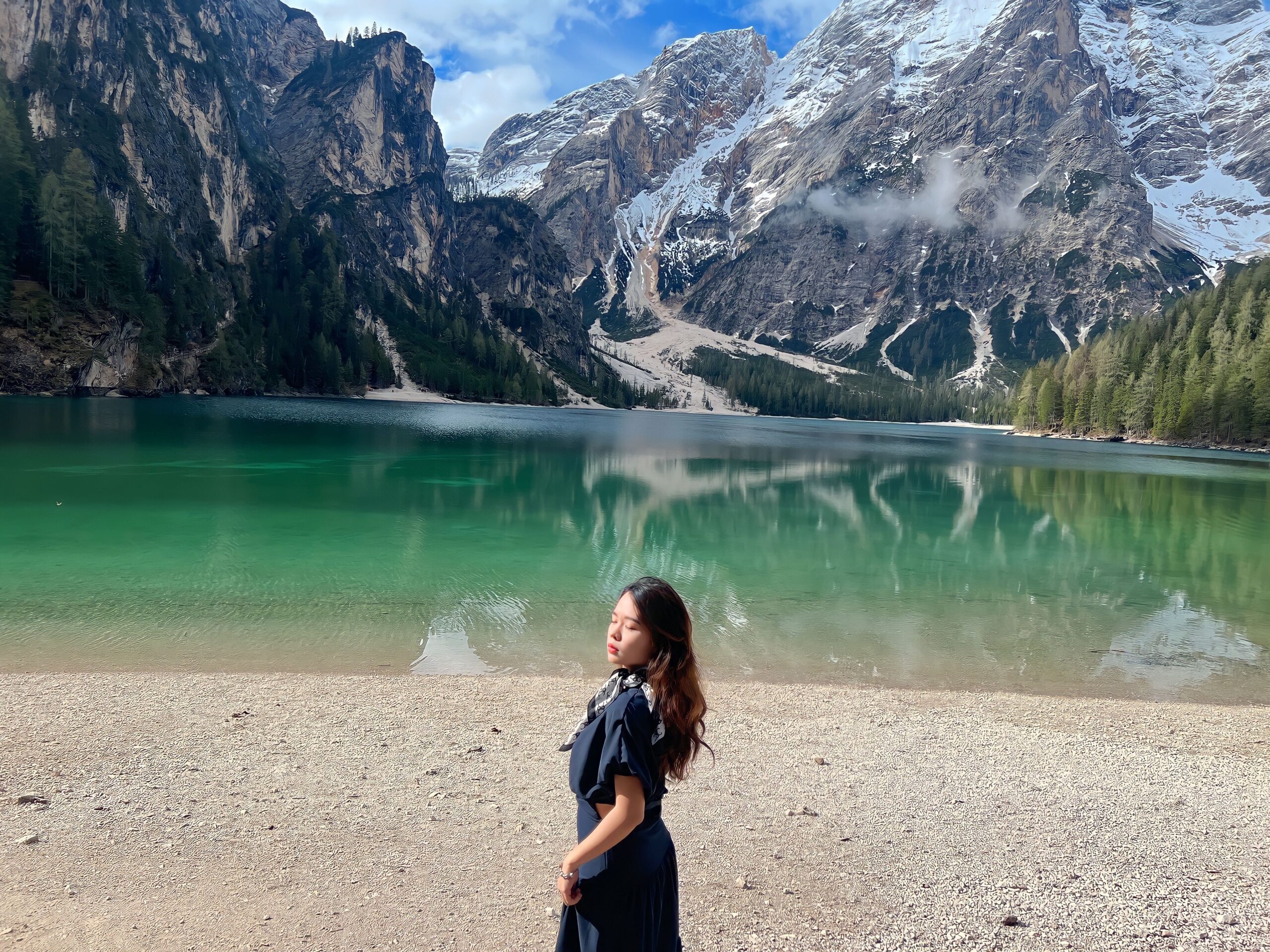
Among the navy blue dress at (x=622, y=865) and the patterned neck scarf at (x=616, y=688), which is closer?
the navy blue dress at (x=622, y=865)

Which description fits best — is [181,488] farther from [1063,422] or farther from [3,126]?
[1063,422]

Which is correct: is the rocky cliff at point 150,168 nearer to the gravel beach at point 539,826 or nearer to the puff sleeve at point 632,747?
the gravel beach at point 539,826

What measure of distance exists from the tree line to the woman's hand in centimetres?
11256

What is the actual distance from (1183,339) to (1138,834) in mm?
130554

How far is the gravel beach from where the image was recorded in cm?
550

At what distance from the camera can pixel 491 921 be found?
5.43 meters

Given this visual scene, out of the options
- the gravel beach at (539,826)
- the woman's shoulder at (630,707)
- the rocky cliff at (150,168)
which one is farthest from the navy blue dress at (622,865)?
the rocky cliff at (150,168)

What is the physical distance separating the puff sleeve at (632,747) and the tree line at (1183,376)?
11239 cm

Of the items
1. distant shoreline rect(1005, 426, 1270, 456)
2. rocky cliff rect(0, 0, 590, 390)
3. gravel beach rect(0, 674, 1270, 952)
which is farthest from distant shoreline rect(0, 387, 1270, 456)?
gravel beach rect(0, 674, 1270, 952)

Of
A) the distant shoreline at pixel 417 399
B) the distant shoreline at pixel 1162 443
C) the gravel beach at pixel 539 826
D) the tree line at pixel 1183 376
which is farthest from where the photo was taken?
the distant shoreline at pixel 417 399

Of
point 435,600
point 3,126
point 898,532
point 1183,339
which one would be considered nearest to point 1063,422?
point 1183,339

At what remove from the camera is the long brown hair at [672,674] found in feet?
10.9

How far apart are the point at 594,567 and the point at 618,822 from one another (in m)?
20.1

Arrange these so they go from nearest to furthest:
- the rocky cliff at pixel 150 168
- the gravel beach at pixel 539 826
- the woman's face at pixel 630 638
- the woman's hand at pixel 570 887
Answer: the woman's hand at pixel 570 887
the woman's face at pixel 630 638
the gravel beach at pixel 539 826
the rocky cliff at pixel 150 168
